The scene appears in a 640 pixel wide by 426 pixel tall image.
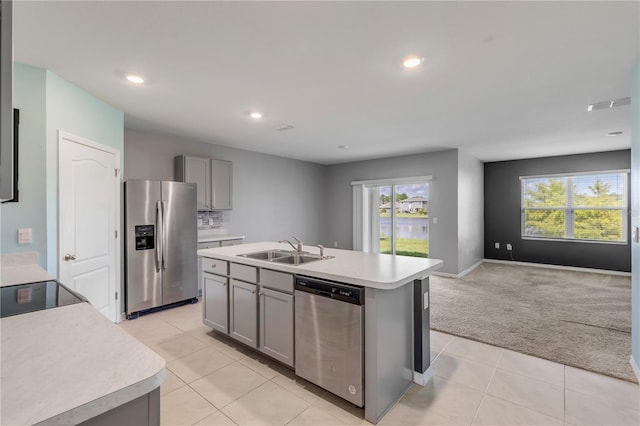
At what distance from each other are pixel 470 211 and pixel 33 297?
6.76 meters

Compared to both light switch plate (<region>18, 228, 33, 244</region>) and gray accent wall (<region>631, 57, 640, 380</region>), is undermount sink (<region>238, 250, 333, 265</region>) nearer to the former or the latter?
light switch plate (<region>18, 228, 33, 244</region>)

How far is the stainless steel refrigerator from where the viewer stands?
3.63m

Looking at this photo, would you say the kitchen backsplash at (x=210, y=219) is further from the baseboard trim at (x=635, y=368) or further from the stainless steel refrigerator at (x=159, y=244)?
the baseboard trim at (x=635, y=368)

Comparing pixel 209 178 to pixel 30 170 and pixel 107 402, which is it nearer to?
pixel 30 170

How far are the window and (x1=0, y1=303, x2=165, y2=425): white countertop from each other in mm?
7904

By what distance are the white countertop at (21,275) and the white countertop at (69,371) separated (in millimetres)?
998

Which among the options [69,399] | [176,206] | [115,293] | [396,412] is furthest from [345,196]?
[69,399]

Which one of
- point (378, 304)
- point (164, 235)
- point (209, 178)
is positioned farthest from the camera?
point (209, 178)

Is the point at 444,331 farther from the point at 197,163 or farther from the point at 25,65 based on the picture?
the point at 25,65

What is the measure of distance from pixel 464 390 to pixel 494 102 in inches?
111

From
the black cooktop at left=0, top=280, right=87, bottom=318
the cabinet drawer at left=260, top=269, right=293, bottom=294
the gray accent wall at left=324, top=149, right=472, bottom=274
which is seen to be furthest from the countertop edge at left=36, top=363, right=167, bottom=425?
the gray accent wall at left=324, top=149, right=472, bottom=274

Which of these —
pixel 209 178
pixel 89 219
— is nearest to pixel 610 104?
pixel 209 178

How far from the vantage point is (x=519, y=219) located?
6797mm

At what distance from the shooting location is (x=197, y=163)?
15.4 feet
